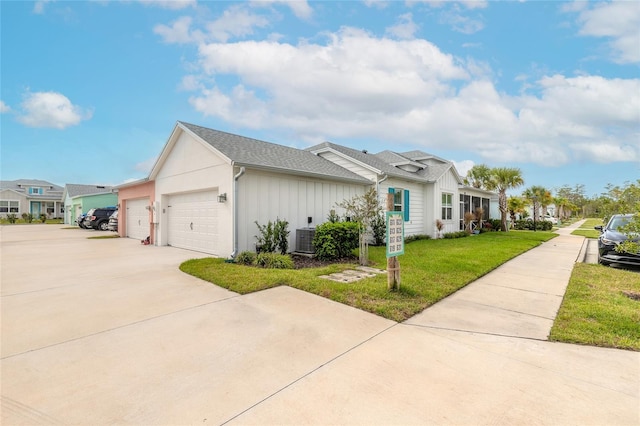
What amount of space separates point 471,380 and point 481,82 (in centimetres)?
1464

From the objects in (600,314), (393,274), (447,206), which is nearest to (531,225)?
(447,206)

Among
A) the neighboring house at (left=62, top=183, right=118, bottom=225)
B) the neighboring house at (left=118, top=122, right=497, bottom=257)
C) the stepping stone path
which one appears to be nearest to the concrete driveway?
the stepping stone path

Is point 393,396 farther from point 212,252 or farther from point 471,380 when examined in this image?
point 212,252

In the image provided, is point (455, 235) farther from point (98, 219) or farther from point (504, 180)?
point (98, 219)

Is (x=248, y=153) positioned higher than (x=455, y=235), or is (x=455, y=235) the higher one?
(x=248, y=153)

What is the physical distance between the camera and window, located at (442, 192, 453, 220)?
16594mm

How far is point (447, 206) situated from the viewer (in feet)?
55.6

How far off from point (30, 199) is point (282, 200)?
167 feet

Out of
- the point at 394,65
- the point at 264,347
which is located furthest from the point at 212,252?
the point at 394,65

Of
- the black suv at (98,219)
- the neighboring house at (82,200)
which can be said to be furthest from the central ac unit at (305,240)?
the neighboring house at (82,200)

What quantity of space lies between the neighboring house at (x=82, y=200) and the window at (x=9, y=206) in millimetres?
12593

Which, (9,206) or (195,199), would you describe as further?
(9,206)

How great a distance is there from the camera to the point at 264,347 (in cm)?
325

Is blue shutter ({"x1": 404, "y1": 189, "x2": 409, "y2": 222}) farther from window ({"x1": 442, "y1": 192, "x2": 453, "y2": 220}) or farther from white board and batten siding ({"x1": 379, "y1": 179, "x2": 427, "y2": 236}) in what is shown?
window ({"x1": 442, "y1": 192, "x2": 453, "y2": 220})
